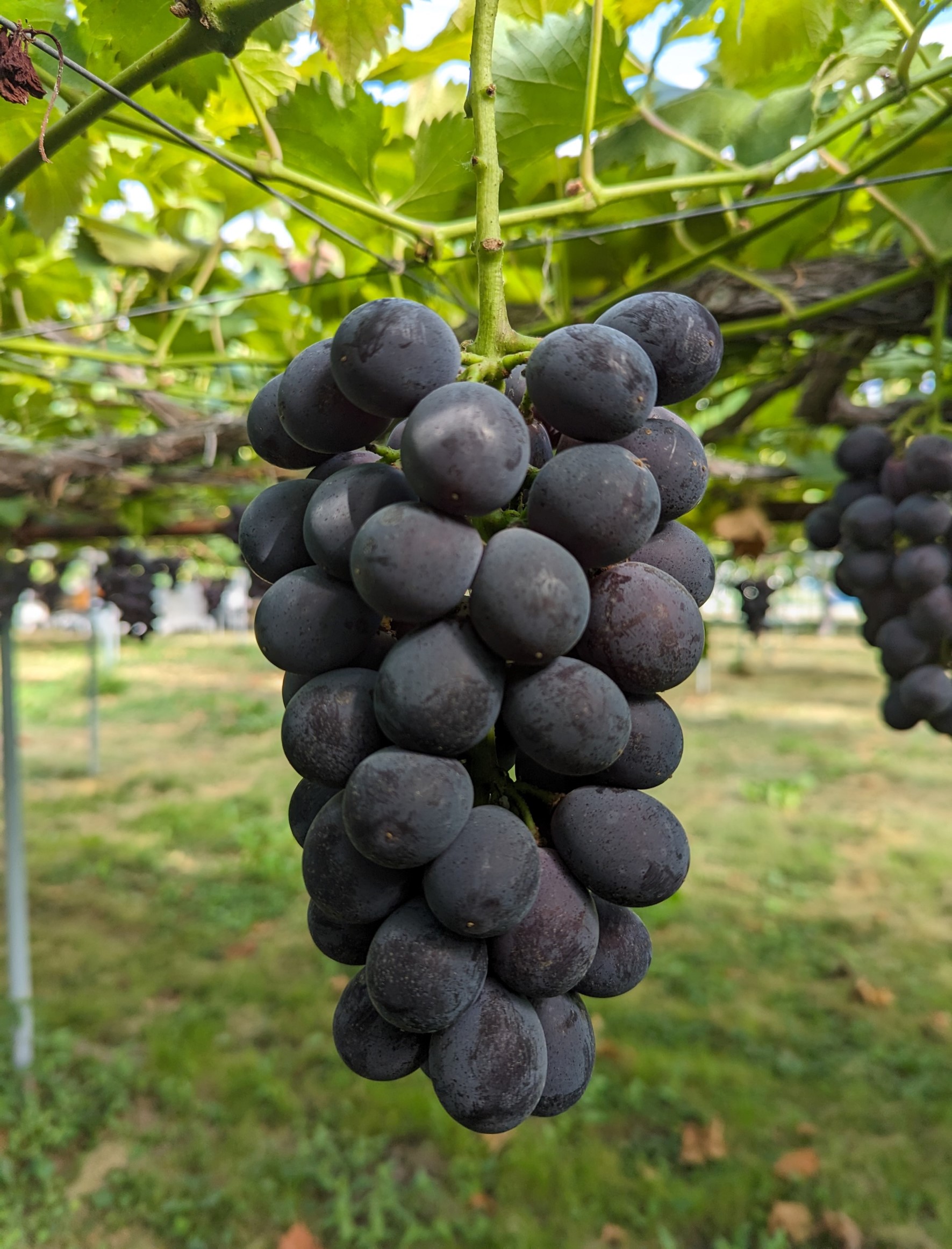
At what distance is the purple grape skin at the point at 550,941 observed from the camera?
619mm

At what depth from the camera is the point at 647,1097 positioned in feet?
10.0

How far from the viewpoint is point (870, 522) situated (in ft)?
5.41

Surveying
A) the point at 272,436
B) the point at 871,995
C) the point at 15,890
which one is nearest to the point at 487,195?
the point at 272,436

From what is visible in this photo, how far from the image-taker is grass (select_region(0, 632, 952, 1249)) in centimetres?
250

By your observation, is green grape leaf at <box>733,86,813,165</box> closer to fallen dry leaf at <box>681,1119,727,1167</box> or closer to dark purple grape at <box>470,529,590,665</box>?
dark purple grape at <box>470,529,590,665</box>

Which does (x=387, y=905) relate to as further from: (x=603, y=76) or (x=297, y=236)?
(x=297, y=236)

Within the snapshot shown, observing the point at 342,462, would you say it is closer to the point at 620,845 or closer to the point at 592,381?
the point at 592,381

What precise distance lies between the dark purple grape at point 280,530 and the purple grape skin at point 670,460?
10.2 inches

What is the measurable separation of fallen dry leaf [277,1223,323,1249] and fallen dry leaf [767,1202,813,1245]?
1291 mm

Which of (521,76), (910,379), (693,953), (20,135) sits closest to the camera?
(521,76)

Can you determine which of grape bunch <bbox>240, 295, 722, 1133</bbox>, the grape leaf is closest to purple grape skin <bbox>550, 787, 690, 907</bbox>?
grape bunch <bbox>240, 295, 722, 1133</bbox>

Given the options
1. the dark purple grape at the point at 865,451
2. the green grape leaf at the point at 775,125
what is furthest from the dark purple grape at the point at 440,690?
the dark purple grape at the point at 865,451

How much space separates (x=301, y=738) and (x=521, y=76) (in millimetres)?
914

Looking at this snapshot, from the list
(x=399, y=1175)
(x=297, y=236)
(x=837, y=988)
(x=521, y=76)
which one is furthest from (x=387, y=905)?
(x=837, y=988)
